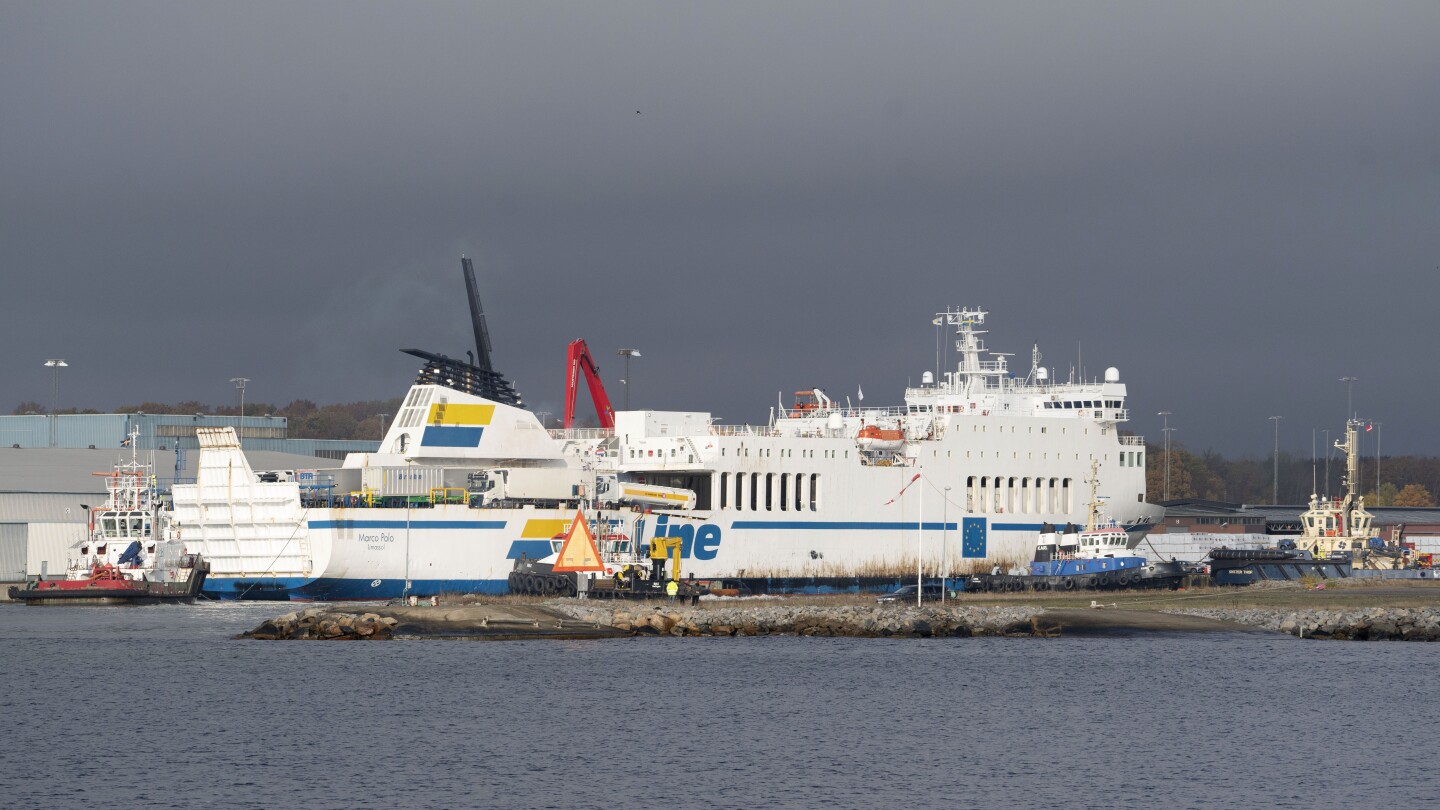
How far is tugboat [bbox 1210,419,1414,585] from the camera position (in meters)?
66.8

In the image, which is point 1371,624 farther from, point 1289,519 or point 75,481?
point 1289,519

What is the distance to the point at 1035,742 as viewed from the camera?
3173cm

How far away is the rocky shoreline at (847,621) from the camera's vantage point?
157ft

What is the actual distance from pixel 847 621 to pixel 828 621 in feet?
1.72

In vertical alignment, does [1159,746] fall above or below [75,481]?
below

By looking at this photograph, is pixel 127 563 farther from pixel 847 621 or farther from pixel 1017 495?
pixel 1017 495

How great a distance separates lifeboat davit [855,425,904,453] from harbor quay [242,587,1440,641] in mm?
13901

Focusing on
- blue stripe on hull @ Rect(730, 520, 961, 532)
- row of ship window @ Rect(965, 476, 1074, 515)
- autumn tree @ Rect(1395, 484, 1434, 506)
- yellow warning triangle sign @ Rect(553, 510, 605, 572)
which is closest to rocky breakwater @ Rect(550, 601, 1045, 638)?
yellow warning triangle sign @ Rect(553, 510, 605, 572)

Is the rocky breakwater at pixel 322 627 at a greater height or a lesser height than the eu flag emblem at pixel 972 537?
lesser

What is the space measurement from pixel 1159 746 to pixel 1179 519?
83.0m

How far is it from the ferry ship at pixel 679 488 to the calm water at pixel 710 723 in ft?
26.8

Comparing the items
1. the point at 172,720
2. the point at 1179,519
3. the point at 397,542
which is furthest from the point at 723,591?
the point at 1179,519

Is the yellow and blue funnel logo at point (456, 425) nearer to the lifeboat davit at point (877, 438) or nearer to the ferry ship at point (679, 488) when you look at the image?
the ferry ship at point (679, 488)

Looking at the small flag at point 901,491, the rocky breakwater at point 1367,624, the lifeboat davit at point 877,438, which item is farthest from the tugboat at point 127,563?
the rocky breakwater at point 1367,624
